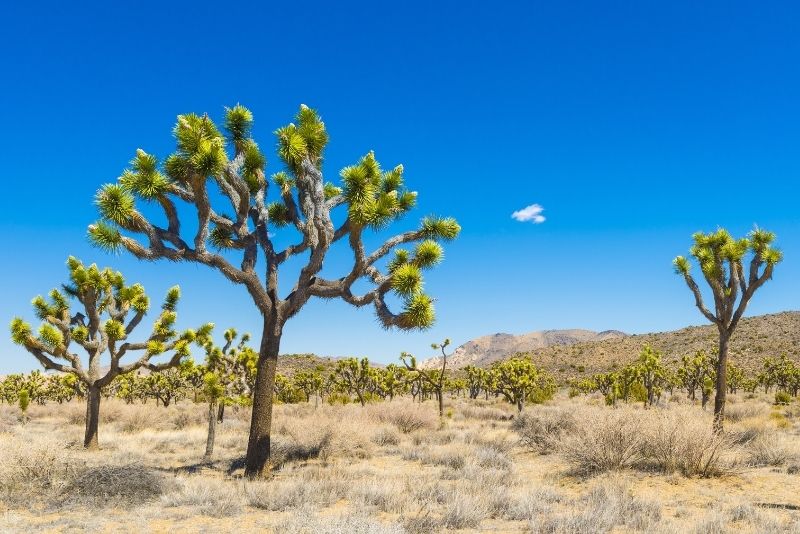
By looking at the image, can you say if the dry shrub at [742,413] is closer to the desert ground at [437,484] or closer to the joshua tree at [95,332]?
the desert ground at [437,484]

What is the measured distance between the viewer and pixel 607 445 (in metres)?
9.99

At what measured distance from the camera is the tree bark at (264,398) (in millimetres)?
10031

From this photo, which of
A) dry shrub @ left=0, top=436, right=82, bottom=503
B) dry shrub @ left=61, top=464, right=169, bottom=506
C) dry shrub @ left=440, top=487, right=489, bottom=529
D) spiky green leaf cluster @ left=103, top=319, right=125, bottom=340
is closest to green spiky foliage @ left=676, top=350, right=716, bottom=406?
dry shrub @ left=440, top=487, right=489, bottom=529

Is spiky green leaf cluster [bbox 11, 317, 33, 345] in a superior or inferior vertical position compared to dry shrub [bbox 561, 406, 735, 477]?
superior

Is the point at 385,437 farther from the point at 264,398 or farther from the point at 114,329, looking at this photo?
the point at 114,329

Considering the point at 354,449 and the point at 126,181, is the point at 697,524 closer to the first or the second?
the point at 354,449

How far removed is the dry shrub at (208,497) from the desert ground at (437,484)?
0.08 feet

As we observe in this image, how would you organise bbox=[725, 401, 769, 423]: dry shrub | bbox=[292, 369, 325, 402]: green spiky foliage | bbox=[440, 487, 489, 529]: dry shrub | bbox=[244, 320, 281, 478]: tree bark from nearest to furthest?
bbox=[440, 487, 489, 529]: dry shrub → bbox=[244, 320, 281, 478]: tree bark → bbox=[725, 401, 769, 423]: dry shrub → bbox=[292, 369, 325, 402]: green spiky foliage

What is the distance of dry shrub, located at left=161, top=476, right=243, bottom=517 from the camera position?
298 inches

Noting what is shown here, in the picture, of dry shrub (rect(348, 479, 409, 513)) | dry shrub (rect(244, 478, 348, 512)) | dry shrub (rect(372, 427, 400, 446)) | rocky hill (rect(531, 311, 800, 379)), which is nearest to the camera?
dry shrub (rect(348, 479, 409, 513))

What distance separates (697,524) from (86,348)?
1481cm

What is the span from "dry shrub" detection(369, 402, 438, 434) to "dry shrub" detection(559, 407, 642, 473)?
28.0 ft

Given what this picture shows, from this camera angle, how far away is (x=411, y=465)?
12.3 meters

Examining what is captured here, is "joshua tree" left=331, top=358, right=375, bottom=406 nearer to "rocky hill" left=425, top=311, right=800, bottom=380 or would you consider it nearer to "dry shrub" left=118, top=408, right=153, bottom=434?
"dry shrub" left=118, top=408, right=153, bottom=434
